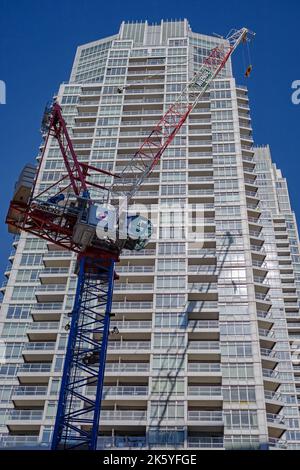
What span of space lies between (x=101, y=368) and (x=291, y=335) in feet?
183

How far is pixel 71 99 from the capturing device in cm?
10406

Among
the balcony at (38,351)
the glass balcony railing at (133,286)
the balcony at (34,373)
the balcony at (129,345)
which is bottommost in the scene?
the balcony at (34,373)

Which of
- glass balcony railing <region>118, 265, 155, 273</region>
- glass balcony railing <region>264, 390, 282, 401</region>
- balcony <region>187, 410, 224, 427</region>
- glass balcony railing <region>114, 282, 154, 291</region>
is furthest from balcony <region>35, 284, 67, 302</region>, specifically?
glass balcony railing <region>264, 390, 282, 401</region>

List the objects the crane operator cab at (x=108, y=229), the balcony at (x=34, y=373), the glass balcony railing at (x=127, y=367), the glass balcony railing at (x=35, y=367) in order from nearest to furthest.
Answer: the crane operator cab at (x=108, y=229) < the balcony at (x=34, y=373) < the glass balcony railing at (x=127, y=367) < the glass balcony railing at (x=35, y=367)

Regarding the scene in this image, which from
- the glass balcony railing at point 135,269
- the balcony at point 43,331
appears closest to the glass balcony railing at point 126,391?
the balcony at point 43,331

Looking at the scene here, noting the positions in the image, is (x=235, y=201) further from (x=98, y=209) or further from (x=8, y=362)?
(x=8, y=362)

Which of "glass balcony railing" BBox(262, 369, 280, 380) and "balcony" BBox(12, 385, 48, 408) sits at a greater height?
"glass balcony railing" BBox(262, 369, 280, 380)

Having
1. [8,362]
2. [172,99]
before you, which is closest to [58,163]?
[172,99]

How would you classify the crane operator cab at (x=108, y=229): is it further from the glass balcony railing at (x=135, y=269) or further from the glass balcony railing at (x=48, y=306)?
the glass balcony railing at (x=48, y=306)

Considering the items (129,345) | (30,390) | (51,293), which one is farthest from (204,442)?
(51,293)

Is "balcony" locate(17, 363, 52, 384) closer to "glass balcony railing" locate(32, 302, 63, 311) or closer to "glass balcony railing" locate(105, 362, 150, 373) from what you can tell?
"glass balcony railing" locate(105, 362, 150, 373)

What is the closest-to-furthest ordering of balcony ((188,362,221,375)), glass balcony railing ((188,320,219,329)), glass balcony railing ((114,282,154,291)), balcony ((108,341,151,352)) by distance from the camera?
balcony ((188,362,221,375))
balcony ((108,341,151,352))
glass balcony railing ((188,320,219,329))
glass balcony railing ((114,282,154,291))

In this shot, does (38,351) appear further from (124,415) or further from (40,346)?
(124,415)

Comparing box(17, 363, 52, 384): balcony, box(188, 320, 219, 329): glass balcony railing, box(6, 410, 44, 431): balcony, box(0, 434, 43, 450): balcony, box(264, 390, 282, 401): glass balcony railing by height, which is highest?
box(188, 320, 219, 329): glass balcony railing
